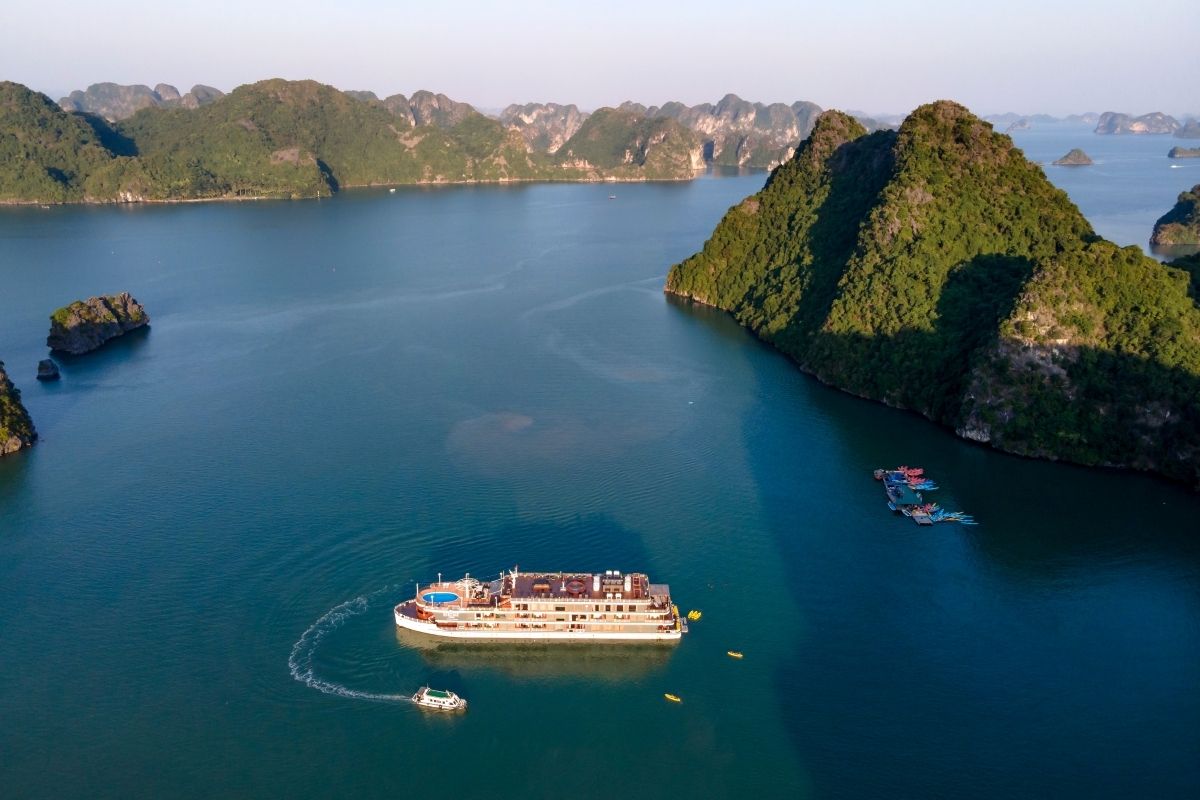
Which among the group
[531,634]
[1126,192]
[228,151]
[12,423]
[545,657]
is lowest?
[545,657]

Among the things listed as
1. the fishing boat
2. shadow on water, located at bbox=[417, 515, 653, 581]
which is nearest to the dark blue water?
the fishing boat

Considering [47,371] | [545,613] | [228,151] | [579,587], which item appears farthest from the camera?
[228,151]

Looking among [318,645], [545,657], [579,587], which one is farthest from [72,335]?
[545,657]

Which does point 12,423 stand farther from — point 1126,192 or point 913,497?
point 1126,192

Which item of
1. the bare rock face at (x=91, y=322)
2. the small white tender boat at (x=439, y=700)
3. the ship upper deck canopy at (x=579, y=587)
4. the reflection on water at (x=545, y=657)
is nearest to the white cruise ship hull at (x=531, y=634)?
the reflection on water at (x=545, y=657)

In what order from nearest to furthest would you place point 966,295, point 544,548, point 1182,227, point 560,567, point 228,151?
point 560,567 < point 544,548 < point 966,295 < point 1182,227 < point 228,151

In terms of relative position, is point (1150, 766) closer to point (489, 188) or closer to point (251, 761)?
point (251, 761)

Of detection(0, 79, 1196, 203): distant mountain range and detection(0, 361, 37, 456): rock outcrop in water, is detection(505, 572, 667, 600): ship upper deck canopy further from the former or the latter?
detection(0, 79, 1196, 203): distant mountain range
